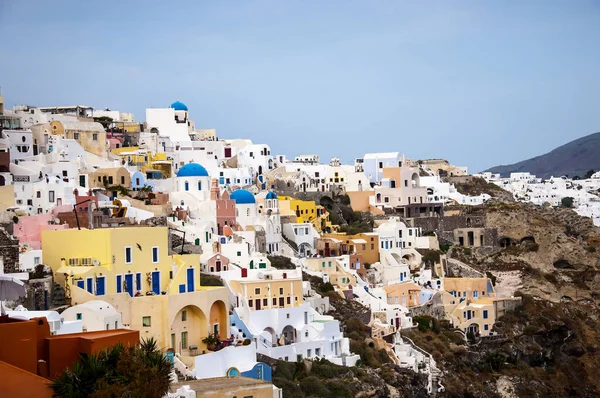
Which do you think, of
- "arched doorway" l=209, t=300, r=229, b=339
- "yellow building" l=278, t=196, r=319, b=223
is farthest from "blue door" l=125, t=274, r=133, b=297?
"yellow building" l=278, t=196, r=319, b=223

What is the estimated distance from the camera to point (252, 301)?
5150 cm

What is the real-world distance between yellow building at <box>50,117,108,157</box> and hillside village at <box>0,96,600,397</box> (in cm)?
13

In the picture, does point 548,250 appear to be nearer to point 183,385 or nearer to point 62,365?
point 183,385

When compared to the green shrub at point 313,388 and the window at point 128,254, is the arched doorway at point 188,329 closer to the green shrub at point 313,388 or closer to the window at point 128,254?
the window at point 128,254

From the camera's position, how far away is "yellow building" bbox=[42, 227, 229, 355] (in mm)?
43000

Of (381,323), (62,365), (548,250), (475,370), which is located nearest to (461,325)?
(475,370)

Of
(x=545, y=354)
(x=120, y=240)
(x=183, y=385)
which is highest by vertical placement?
(x=120, y=240)

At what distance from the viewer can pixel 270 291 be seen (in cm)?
5228

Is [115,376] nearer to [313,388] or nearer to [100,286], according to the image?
[100,286]

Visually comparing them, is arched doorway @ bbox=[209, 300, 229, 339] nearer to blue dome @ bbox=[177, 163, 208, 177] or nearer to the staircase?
the staircase

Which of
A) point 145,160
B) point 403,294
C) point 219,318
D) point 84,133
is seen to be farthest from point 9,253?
point 145,160

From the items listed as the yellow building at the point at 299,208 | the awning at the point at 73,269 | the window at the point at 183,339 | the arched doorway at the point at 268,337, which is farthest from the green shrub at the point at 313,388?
the yellow building at the point at 299,208

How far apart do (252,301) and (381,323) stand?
1171cm

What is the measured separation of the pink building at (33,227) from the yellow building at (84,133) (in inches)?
788
